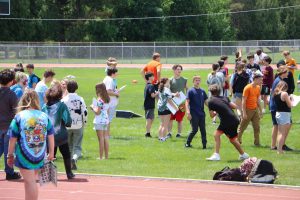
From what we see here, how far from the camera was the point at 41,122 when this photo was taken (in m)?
9.78

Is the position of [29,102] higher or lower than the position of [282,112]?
higher

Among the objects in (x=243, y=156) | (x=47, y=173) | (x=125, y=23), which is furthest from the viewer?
(x=125, y=23)

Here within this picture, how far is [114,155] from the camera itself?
54.9ft

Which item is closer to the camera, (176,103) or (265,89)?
(176,103)

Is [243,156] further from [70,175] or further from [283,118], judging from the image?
[70,175]

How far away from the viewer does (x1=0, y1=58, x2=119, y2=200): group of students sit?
9.75 metres

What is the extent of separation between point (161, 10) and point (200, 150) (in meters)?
65.1

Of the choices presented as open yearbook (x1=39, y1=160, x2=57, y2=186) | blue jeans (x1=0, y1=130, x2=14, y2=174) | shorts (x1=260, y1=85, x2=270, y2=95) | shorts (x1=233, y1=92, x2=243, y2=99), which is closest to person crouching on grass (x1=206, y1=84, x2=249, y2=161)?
blue jeans (x1=0, y1=130, x2=14, y2=174)

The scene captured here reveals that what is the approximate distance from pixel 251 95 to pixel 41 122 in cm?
898

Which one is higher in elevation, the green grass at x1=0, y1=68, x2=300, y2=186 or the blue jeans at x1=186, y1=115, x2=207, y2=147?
the blue jeans at x1=186, y1=115, x2=207, y2=147

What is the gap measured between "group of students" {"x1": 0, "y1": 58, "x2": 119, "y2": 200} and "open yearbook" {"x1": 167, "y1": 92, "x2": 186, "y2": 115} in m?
1.44

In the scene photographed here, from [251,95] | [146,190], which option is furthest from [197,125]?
[146,190]

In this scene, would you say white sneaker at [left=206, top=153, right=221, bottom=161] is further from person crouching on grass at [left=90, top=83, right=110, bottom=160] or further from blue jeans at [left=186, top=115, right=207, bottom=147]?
person crouching on grass at [left=90, top=83, right=110, bottom=160]

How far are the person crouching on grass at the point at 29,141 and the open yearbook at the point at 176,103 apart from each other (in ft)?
31.2
